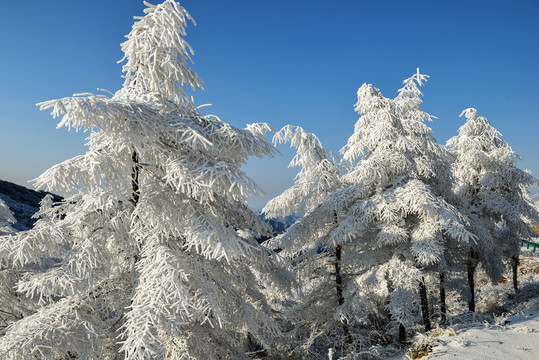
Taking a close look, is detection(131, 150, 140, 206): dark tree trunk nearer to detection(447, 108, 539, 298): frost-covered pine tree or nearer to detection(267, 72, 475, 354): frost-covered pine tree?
detection(267, 72, 475, 354): frost-covered pine tree

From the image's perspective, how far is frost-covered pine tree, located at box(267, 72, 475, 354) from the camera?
892 cm

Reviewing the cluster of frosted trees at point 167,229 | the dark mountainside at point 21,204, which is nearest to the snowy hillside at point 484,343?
the cluster of frosted trees at point 167,229

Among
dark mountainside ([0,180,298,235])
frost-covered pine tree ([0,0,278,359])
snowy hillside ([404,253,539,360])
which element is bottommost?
snowy hillside ([404,253,539,360])

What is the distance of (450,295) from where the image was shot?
69.3 ft

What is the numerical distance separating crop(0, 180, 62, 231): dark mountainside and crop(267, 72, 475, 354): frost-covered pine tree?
30.3m

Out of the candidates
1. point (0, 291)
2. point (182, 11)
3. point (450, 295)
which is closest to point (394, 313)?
point (182, 11)

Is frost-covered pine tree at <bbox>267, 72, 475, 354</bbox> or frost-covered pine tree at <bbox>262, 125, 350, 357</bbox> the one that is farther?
frost-covered pine tree at <bbox>262, 125, 350, 357</bbox>

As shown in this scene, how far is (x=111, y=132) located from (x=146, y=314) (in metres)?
2.47

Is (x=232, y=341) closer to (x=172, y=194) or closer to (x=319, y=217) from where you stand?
(x=172, y=194)

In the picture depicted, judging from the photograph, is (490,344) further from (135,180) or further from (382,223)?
(135,180)

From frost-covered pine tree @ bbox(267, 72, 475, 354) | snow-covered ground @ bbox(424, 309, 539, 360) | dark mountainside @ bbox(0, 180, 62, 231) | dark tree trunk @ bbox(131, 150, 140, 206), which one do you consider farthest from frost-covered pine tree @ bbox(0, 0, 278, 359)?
dark mountainside @ bbox(0, 180, 62, 231)

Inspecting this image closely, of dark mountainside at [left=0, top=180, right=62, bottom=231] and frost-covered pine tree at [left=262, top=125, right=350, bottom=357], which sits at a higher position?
dark mountainside at [left=0, top=180, right=62, bottom=231]

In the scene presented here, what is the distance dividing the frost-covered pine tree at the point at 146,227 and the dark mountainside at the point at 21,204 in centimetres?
3115

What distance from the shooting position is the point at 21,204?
4353cm
